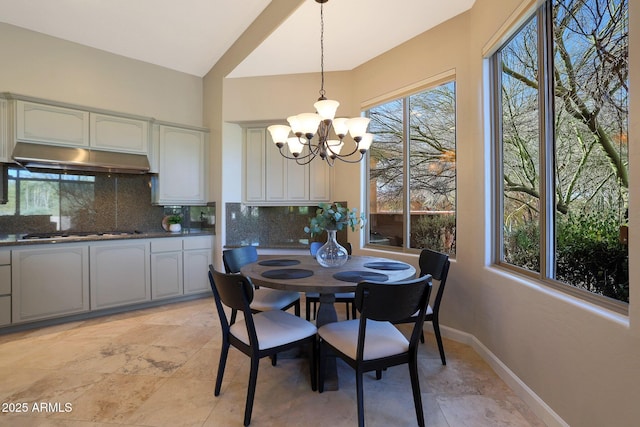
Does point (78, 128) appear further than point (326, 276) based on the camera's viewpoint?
Yes

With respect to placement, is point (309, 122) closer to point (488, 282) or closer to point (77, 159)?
point (488, 282)

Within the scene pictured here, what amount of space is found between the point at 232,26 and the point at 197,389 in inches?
139

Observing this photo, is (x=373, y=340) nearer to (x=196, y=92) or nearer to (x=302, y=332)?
(x=302, y=332)

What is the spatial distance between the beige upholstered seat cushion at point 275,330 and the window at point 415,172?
1717 millimetres

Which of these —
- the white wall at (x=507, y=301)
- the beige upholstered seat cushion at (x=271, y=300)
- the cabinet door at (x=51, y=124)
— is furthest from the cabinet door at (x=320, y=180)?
the cabinet door at (x=51, y=124)

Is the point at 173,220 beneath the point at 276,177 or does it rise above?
beneath

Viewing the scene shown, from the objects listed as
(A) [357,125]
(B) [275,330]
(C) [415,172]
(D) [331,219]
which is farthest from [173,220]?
(C) [415,172]

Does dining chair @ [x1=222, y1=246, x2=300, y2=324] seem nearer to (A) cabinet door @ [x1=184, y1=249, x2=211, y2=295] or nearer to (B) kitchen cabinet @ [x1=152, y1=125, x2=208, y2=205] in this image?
(A) cabinet door @ [x1=184, y1=249, x2=211, y2=295]

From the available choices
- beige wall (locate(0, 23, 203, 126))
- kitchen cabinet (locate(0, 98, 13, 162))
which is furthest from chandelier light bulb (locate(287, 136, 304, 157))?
kitchen cabinet (locate(0, 98, 13, 162))

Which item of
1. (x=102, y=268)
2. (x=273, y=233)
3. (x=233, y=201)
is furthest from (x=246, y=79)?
(x=102, y=268)

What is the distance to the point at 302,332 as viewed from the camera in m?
1.85

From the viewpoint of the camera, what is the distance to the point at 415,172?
3.21m

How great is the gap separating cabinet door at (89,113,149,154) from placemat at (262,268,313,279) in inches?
103

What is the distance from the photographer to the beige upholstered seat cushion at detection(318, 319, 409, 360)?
162 cm
